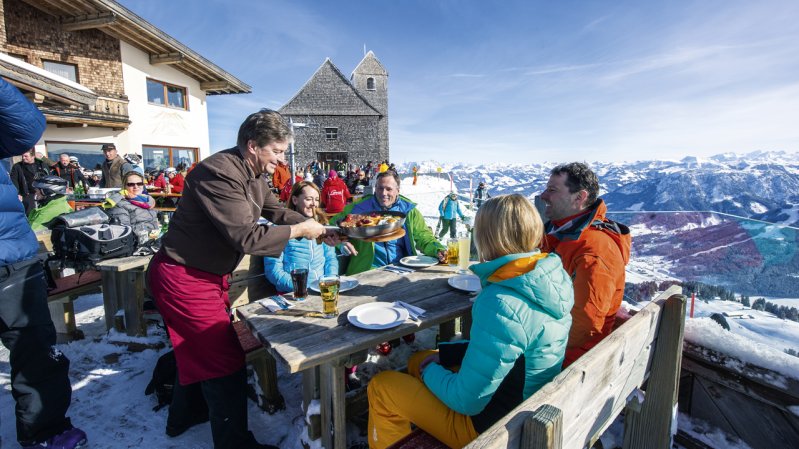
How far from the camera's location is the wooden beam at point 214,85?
16406 millimetres

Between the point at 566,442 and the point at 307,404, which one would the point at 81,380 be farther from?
the point at 566,442

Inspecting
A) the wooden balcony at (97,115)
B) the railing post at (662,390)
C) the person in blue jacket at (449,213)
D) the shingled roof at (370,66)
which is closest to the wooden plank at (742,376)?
the railing post at (662,390)

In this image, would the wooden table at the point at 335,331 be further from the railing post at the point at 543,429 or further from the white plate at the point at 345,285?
the railing post at the point at 543,429

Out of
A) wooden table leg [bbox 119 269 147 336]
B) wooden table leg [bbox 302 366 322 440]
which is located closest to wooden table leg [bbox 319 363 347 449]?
wooden table leg [bbox 302 366 322 440]

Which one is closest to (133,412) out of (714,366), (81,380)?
(81,380)

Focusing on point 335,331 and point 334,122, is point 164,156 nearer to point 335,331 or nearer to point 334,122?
point 335,331

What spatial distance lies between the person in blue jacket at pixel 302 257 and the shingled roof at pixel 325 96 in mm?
28985

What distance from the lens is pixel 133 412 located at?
286 centimetres

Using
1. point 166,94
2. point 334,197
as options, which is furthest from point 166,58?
point 334,197

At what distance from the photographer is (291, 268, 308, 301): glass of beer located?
2260mm

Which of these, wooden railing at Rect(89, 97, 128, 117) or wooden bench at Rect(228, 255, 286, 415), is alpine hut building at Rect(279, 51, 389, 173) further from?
wooden bench at Rect(228, 255, 286, 415)

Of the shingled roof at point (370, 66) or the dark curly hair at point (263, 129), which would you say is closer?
the dark curly hair at point (263, 129)

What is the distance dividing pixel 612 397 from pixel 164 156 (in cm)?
1707

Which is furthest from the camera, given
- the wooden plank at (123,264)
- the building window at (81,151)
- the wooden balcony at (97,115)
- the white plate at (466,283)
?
the building window at (81,151)
